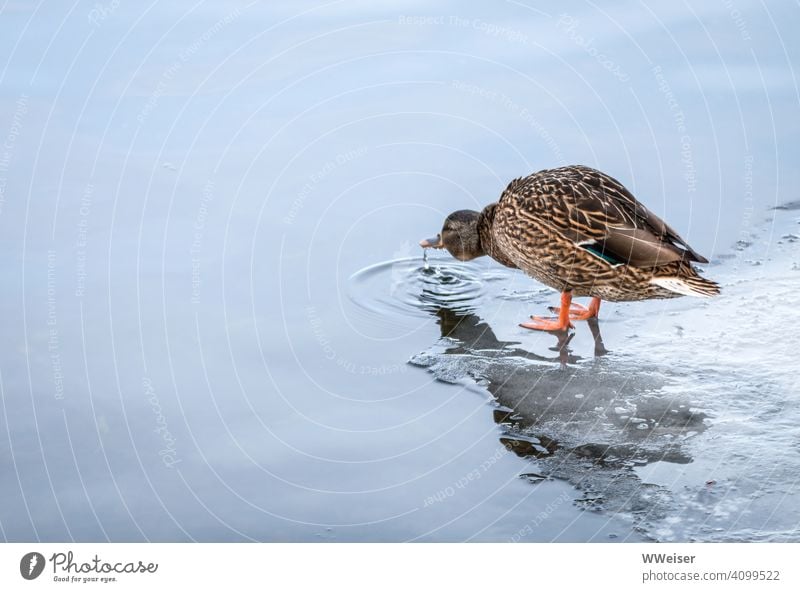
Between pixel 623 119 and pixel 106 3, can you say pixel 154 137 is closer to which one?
pixel 106 3

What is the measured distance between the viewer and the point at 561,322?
7.86 metres


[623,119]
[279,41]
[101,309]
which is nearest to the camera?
[101,309]

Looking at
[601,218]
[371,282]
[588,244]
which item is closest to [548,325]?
[588,244]

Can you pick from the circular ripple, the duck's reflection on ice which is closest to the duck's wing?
the duck's reflection on ice

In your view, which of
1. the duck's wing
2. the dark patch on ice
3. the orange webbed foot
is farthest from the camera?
the dark patch on ice

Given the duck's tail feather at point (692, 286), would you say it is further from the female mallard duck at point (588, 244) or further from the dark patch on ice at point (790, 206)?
the dark patch on ice at point (790, 206)

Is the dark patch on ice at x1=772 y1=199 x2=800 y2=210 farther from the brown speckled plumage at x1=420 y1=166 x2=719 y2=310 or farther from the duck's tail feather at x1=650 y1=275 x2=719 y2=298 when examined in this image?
the duck's tail feather at x1=650 y1=275 x2=719 y2=298

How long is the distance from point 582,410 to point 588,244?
1521mm

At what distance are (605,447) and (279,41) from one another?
19.4 feet

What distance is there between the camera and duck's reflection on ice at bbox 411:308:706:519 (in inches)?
233

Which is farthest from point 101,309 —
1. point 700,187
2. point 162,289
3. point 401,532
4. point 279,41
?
point 700,187

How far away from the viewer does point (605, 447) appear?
6191mm

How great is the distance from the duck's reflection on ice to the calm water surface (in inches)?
0.8

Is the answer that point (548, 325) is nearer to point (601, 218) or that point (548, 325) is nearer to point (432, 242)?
point (601, 218)
